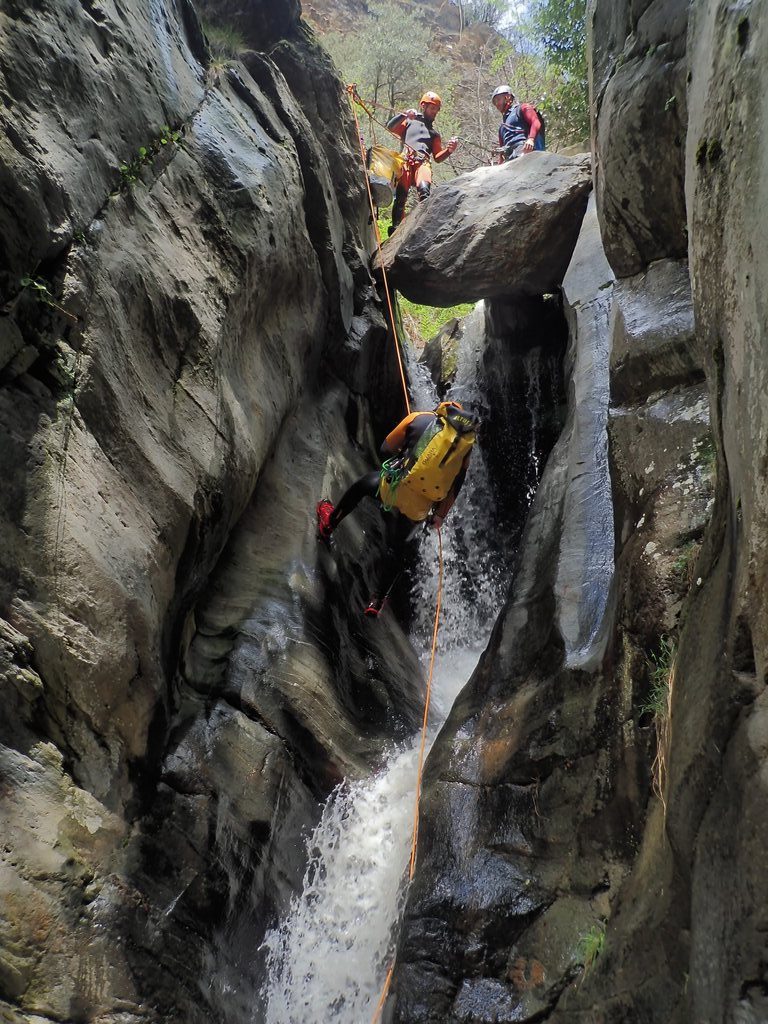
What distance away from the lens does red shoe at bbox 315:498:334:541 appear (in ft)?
22.2

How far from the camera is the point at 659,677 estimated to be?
3482mm

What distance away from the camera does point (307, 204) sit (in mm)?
7941

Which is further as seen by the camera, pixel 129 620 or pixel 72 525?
pixel 129 620

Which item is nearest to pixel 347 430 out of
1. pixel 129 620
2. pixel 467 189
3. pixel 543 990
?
pixel 467 189

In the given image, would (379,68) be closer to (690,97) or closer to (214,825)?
(690,97)

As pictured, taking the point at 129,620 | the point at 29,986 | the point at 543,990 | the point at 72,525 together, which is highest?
the point at 72,525

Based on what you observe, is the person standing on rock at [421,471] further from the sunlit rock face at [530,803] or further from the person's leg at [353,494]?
the sunlit rock face at [530,803]

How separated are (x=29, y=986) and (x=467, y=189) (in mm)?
10122

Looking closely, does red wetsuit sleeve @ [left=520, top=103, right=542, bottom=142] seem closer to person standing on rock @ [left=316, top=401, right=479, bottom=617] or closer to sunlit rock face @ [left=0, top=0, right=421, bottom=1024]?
sunlit rock face @ [left=0, top=0, right=421, bottom=1024]

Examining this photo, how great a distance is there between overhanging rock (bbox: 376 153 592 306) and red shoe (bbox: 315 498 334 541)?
14.1 feet

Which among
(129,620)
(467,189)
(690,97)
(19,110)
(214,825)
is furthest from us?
(467,189)

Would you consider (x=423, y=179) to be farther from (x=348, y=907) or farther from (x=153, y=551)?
(x=348, y=907)

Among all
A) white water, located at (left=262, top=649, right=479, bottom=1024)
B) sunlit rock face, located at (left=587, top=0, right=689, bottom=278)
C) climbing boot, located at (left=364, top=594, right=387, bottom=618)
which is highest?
sunlit rock face, located at (left=587, top=0, right=689, bottom=278)

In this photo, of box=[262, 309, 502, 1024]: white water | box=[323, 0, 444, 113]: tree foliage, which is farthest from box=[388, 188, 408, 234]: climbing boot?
box=[323, 0, 444, 113]: tree foliage
